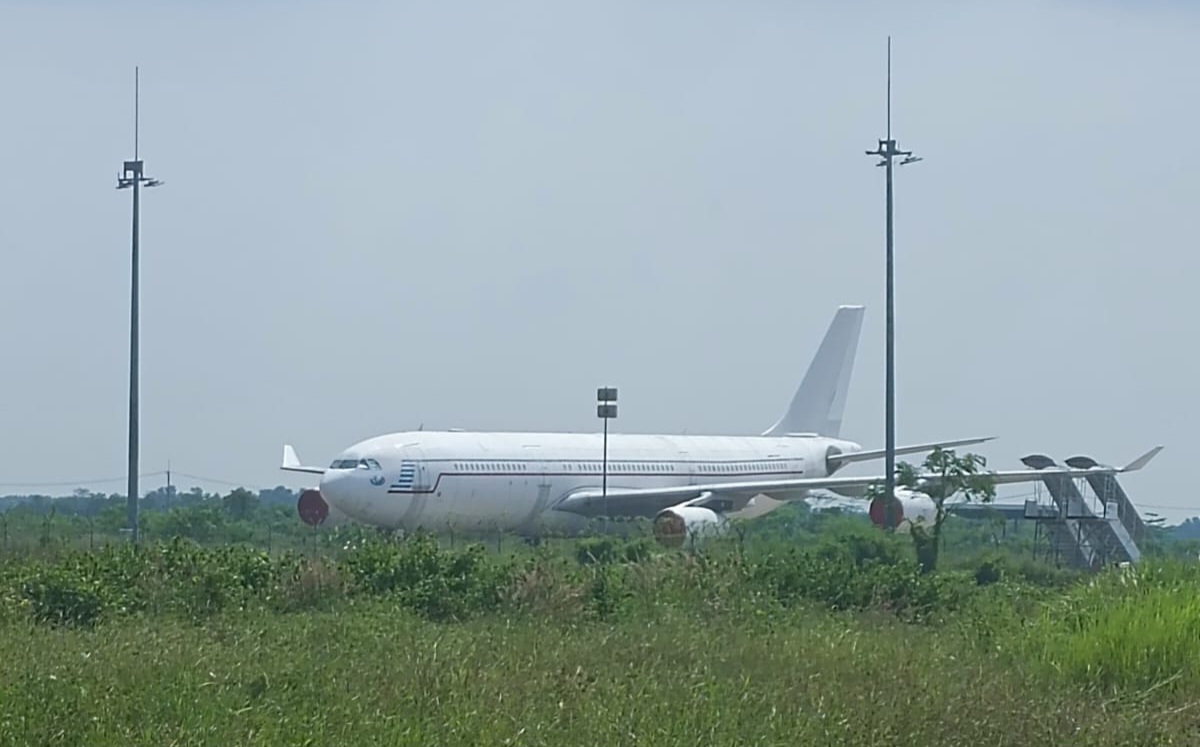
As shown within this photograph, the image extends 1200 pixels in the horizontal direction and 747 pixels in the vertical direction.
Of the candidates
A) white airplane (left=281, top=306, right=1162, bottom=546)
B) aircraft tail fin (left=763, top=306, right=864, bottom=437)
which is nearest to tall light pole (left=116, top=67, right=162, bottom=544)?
white airplane (left=281, top=306, right=1162, bottom=546)

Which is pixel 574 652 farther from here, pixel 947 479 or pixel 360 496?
pixel 360 496

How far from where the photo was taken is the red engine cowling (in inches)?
1511

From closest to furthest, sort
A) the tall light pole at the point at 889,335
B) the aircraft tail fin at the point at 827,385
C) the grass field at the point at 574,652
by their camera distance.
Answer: the grass field at the point at 574,652 → the tall light pole at the point at 889,335 → the aircraft tail fin at the point at 827,385

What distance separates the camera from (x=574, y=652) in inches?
438

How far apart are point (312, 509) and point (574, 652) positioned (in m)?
28.4

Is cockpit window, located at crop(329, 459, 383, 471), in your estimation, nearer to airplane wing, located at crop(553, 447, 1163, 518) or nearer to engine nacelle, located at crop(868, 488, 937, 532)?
airplane wing, located at crop(553, 447, 1163, 518)

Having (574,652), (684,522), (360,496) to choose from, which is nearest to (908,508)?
(684,522)

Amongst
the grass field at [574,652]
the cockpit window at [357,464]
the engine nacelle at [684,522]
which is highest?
the cockpit window at [357,464]

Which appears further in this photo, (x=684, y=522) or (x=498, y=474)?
(x=498, y=474)

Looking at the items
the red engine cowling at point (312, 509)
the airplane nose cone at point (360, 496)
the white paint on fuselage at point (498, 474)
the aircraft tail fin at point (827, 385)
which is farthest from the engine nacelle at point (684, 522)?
the aircraft tail fin at point (827, 385)

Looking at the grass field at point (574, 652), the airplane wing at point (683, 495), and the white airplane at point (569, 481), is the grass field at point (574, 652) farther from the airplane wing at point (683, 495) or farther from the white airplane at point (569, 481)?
the airplane wing at point (683, 495)

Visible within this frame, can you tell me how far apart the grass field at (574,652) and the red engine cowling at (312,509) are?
2067cm

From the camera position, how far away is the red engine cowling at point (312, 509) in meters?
38.4

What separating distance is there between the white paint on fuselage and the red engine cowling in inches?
104
